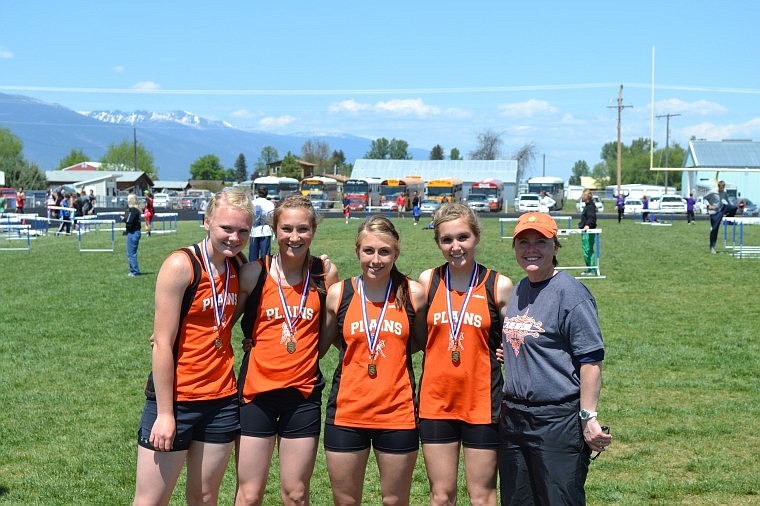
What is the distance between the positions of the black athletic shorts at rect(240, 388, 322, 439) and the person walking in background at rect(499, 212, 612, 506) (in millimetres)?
995

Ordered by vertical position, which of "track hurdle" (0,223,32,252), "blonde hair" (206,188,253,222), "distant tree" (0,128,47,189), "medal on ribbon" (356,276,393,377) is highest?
"distant tree" (0,128,47,189)

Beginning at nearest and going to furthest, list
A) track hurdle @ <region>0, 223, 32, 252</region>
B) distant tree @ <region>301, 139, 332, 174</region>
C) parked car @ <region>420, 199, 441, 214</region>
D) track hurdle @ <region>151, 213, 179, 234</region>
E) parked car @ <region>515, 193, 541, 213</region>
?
1. track hurdle @ <region>0, 223, 32, 252</region>
2. track hurdle @ <region>151, 213, 179, 234</region>
3. parked car @ <region>420, 199, 441, 214</region>
4. parked car @ <region>515, 193, 541, 213</region>
5. distant tree @ <region>301, 139, 332, 174</region>

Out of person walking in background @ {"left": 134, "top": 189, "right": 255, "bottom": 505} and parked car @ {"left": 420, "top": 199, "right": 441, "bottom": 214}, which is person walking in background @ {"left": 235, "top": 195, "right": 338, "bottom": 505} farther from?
parked car @ {"left": 420, "top": 199, "right": 441, "bottom": 214}

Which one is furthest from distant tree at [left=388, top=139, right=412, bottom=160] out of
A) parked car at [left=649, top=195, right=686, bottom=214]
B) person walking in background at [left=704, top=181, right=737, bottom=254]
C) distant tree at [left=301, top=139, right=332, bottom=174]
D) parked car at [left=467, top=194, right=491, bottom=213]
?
person walking in background at [left=704, top=181, right=737, bottom=254]

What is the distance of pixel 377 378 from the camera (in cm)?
421

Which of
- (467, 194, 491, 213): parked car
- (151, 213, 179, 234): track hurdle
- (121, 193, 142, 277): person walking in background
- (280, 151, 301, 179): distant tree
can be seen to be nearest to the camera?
(121, 193, 142, 277): person walking in background

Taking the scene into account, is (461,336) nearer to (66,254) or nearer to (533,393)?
(533,393)

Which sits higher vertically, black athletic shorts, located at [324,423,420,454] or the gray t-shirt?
the gray t-shirt

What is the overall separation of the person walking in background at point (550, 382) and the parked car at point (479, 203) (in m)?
55.1

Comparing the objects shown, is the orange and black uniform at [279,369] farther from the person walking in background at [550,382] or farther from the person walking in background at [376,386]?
the person walking in background at [550,382]

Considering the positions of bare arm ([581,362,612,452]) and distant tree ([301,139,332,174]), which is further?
distant tree ([301,139,332,174])

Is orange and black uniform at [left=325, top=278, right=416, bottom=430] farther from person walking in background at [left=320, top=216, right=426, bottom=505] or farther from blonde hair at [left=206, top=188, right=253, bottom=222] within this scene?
blonde hair at [left=206, top=188, right=253, bottom=222]

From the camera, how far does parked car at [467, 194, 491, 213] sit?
6212cm

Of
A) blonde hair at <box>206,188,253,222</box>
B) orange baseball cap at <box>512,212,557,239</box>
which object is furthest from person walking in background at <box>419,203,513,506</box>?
blonde hair at <box>206,188,253,222</box>
